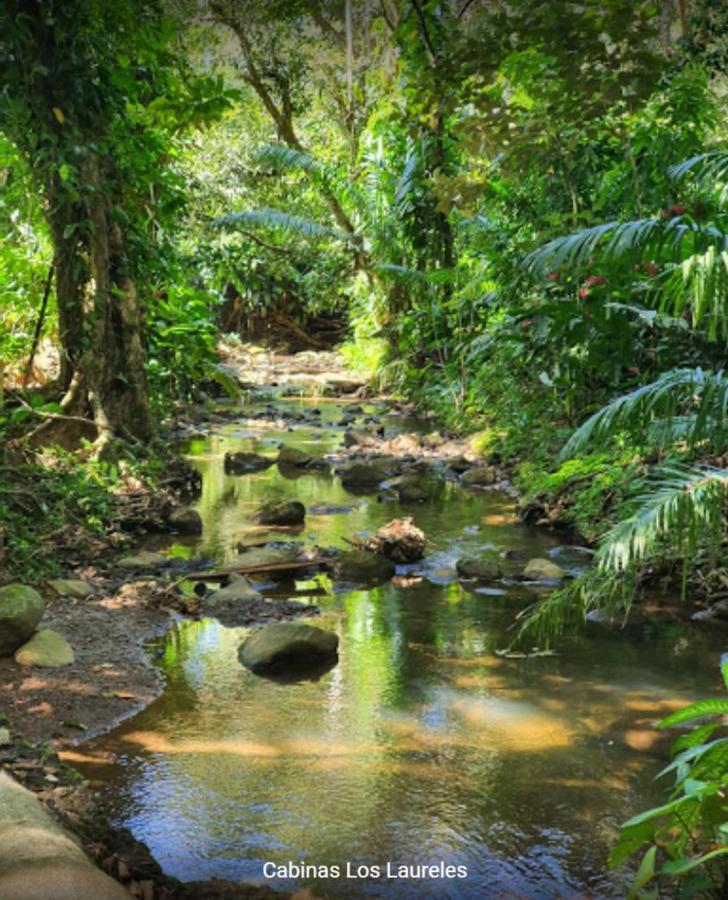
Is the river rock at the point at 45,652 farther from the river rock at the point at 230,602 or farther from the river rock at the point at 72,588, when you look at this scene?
the river rock at the point at 230,602

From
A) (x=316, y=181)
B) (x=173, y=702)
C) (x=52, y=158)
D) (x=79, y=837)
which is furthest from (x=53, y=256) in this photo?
(x=316, y=181)

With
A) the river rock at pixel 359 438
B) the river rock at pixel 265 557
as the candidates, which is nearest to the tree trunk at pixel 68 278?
the river rock at pixel 265 557

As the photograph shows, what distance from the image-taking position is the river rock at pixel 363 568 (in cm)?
619

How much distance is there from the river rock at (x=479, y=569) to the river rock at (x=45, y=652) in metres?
2.59

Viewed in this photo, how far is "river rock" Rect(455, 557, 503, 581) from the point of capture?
619 cm

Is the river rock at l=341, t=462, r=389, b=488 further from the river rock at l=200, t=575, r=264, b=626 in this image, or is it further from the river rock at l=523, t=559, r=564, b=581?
the river rock at l=200, t=575, r=264, b=626

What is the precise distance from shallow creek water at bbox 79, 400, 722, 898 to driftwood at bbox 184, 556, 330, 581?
11.4 inches

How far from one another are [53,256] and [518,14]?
4.10 m

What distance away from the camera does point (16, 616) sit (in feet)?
14.4

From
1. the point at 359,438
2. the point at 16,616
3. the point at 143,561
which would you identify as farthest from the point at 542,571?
the point at 359,438

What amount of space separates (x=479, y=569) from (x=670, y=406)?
2883 millimetres

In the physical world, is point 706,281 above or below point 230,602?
above

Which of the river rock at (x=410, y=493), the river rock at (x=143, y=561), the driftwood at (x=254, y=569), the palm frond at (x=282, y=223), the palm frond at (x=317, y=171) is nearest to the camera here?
the driftwood at (x=254, y=569)

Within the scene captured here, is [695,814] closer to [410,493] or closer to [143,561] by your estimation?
[143,561]
